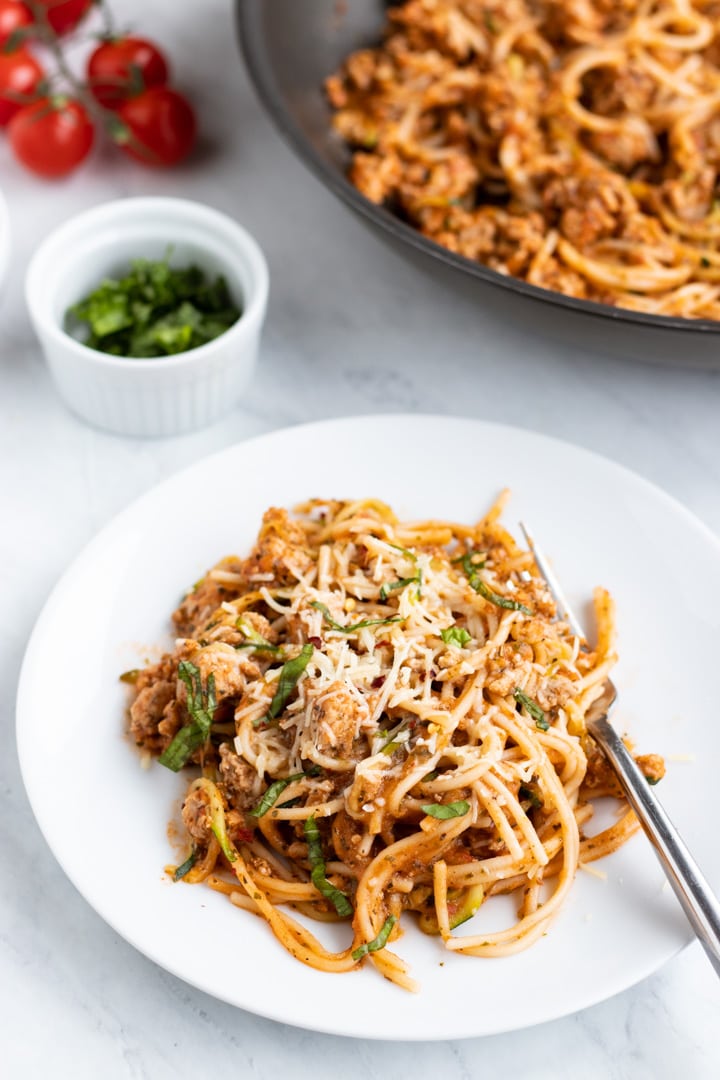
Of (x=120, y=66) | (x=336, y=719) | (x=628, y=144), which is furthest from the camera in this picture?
(x=120, y=66)

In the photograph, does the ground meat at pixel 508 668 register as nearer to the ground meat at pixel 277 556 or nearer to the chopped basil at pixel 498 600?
the chopped basil at pixel 498 600

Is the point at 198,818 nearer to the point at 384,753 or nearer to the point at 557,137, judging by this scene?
the point at 384,753

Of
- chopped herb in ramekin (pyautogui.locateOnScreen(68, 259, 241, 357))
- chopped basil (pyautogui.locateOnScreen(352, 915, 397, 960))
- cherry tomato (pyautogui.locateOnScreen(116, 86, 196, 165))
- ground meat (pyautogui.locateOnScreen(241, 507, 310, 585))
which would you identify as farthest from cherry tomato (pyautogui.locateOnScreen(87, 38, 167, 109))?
chopped basil (pyautogui.locateOnScreen(352, 915, 397, 960))

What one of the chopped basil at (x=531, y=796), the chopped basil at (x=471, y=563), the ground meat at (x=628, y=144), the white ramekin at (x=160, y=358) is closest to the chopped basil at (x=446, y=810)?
the chopped basil at (x=531, y=796)

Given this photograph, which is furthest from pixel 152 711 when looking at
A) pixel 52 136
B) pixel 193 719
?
pixel 52 136

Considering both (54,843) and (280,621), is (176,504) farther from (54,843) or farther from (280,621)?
(54,843)

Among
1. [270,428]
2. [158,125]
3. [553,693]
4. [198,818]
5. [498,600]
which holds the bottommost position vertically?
[270,428]
